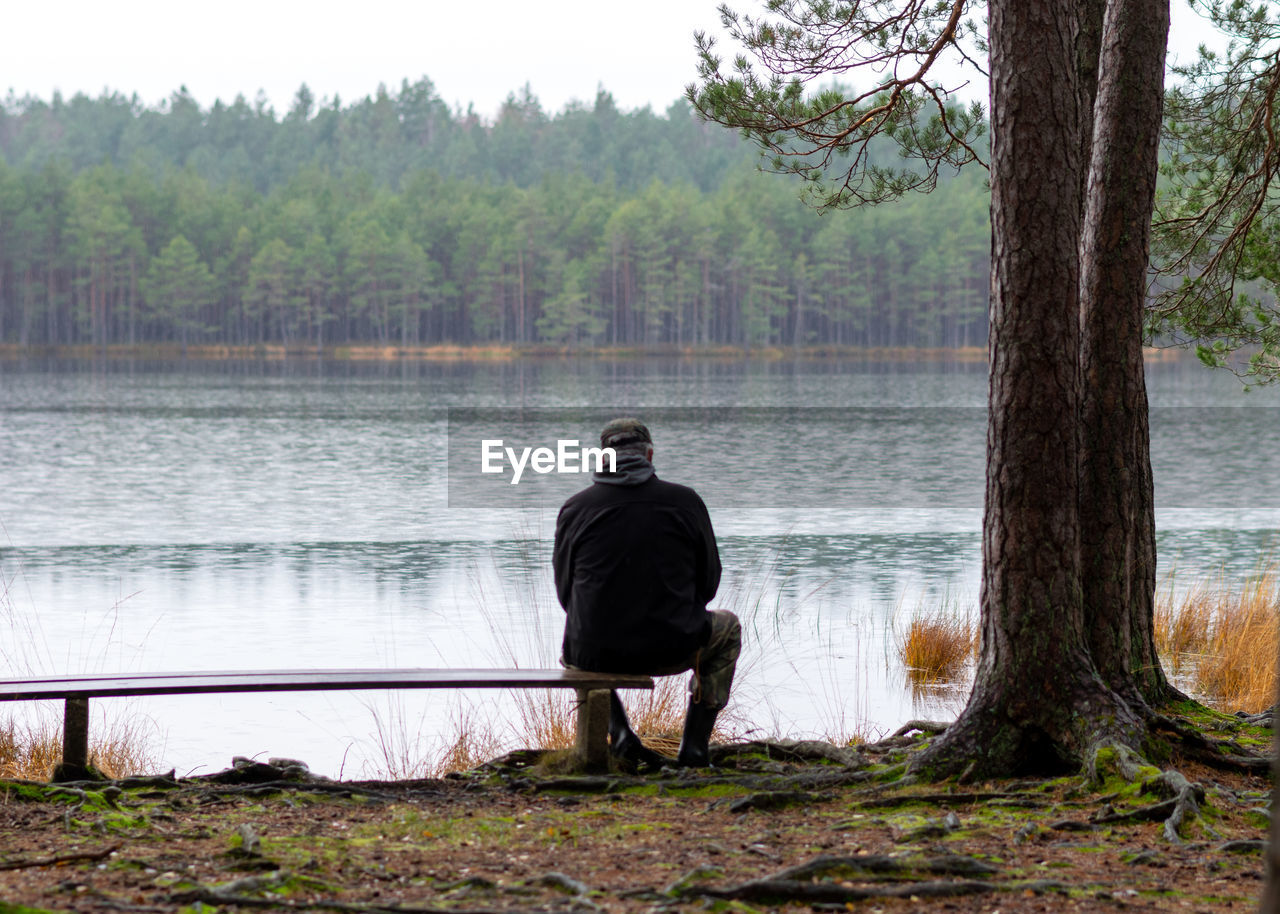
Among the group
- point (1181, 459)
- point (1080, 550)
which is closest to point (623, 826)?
point (1080, 550)

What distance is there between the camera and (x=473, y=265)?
10919 cm

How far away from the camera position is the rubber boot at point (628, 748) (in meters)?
5.33

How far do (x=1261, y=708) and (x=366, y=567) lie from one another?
27.1ft

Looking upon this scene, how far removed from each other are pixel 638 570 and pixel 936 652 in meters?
4.45

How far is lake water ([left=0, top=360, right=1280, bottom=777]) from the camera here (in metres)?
8.13

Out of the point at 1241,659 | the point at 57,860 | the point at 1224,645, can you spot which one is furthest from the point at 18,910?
the point at 1224,645

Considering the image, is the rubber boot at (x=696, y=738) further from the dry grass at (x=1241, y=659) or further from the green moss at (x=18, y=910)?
the dry grass at (x=1241, y=659)

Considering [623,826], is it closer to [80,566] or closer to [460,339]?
[80,566]

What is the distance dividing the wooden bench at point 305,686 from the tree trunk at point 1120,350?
5.85ft

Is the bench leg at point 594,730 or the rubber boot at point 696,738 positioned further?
the rubber boot at point 696,738

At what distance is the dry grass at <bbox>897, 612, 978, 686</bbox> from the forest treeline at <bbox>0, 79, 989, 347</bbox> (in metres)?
93.5

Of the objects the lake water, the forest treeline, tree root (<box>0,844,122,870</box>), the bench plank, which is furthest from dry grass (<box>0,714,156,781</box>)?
the forest treeline

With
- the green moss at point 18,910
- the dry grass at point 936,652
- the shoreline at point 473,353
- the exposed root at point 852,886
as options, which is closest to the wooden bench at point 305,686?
the exposed root at point 852,886

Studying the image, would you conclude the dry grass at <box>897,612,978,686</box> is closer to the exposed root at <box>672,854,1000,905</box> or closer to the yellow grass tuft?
the yellow grass tuft
